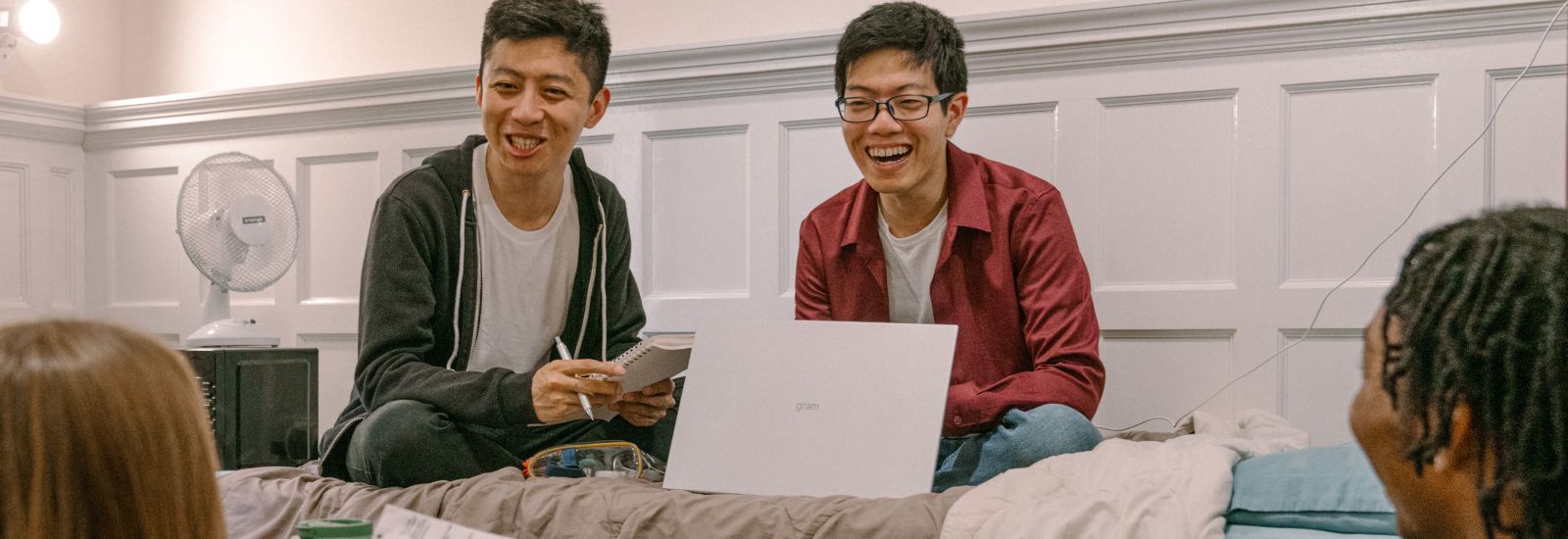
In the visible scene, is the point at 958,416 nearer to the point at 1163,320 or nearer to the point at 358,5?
the point at 1163,320

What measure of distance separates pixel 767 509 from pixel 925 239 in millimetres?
965

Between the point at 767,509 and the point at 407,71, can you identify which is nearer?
the point at 767,509

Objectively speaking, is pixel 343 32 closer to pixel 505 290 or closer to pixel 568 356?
pixel 505 290

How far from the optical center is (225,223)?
355 cm

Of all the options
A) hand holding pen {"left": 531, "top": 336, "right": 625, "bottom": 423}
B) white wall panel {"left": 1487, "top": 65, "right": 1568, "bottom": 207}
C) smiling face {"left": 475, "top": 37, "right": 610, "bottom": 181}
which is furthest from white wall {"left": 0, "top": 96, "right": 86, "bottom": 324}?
white wall panel {"left": 1487, "top": 65, "right": 1568, "bottom": 207}

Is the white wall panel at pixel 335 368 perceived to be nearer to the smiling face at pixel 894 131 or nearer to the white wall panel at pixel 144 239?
the white wall panel at pixel 144 239

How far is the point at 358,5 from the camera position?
4.40 m

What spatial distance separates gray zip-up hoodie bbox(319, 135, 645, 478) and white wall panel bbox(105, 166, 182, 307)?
2264 mm

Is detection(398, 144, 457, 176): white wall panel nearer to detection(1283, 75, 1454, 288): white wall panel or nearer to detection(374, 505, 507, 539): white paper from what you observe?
detection(1283, 75, 1454, 288): white wall panel

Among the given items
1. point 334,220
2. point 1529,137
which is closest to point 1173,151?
point 1529,137

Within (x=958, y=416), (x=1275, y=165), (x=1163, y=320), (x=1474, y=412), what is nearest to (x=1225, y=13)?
(x=1275, y=165)

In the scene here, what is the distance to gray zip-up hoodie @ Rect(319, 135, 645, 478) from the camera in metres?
2.36

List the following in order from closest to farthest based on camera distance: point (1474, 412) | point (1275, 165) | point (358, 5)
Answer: point (1474, 412) → point (1275, 165) → point (358, 5)

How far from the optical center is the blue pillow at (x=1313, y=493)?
168 centimetres
